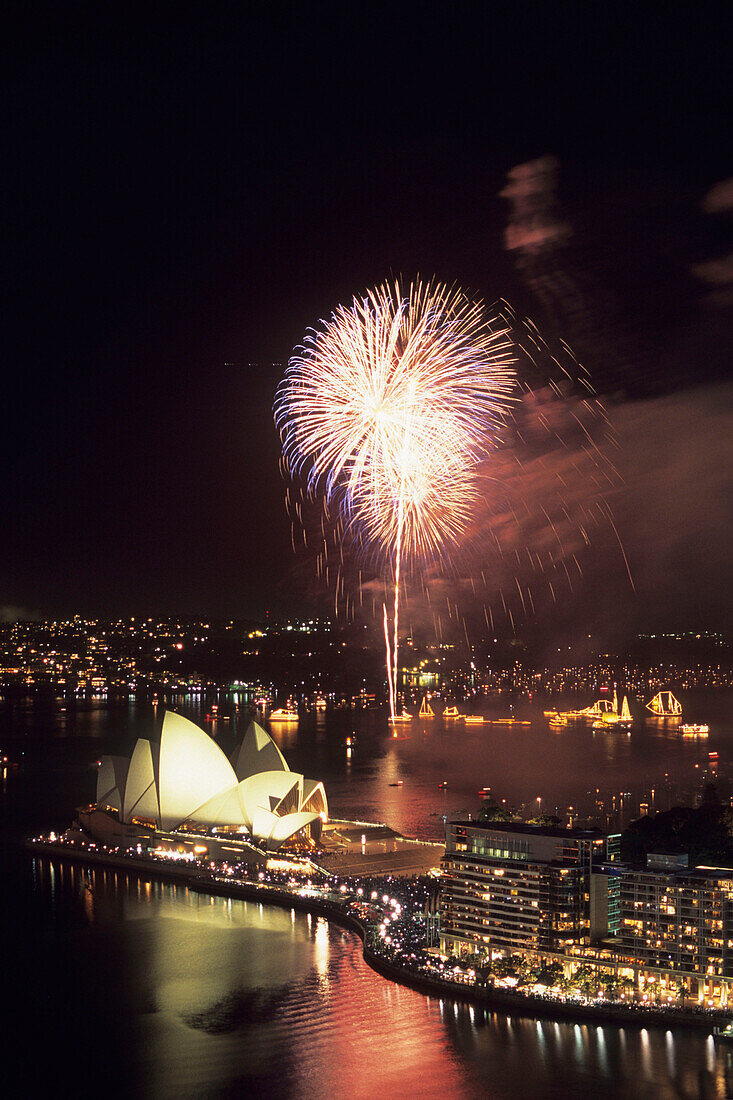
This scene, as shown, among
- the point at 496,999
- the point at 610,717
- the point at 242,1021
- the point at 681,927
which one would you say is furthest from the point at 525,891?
the point at 610,717

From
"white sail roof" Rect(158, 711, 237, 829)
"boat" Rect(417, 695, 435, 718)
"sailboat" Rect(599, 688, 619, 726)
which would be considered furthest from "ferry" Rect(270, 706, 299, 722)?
"white sail roof" Rect(158, 711, 237, 829)

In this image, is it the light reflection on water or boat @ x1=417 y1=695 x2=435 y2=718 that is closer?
the light reflection on water

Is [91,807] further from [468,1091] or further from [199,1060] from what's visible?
[468,1091]

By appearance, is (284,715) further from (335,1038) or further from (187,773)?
(335,1038)

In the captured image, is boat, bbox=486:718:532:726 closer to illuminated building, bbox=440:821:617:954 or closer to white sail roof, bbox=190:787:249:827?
white sail roof, bbox=190:787:249:827

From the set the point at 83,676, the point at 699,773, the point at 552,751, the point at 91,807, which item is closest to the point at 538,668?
the point at 83,676

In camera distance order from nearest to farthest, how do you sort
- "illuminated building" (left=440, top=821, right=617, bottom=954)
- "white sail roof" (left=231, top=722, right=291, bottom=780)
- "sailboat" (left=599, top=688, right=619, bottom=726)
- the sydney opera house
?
"illuminated building" (left=440, top=821, right=617, bottom=954) < the sydney opera house < "white sail roof" (left=231, top=722, right=291, bottom=780) < "sailboat" (left=599, top=688, right=619, bottom=726)
